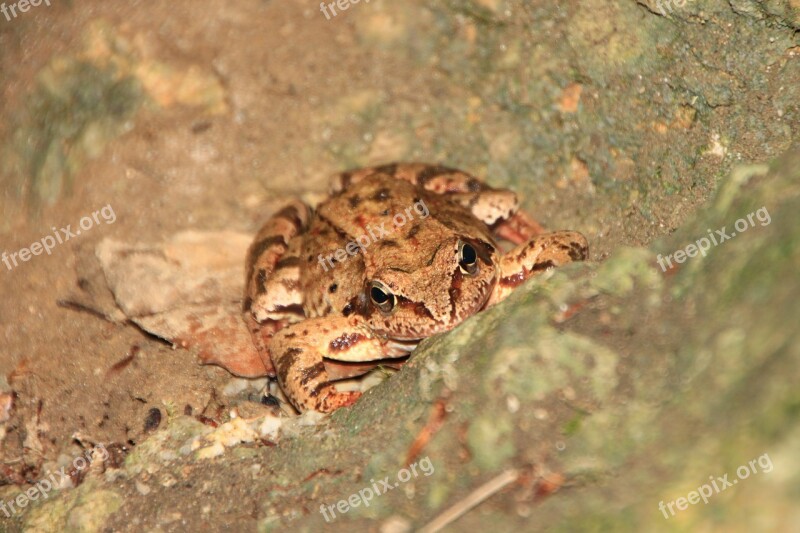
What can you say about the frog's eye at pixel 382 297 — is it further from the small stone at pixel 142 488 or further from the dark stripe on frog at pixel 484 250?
the small stone at pixel 142 488

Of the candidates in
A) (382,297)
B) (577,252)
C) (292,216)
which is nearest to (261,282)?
(292,216)

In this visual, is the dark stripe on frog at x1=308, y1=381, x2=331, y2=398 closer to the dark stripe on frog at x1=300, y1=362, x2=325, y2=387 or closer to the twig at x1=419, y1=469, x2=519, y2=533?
the dark stripe on frog at x1=300, y1=362, x2=325, y2=387

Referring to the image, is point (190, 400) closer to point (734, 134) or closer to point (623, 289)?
point (623, 289)

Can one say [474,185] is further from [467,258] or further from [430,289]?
[430,289]

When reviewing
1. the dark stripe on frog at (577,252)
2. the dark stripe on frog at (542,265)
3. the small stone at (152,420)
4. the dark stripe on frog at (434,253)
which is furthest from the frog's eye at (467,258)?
the small stone at (152,420)

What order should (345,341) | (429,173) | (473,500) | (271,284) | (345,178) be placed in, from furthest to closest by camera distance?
(345,178) < (429,173) < (271,284) < (345,341) < (473,500)

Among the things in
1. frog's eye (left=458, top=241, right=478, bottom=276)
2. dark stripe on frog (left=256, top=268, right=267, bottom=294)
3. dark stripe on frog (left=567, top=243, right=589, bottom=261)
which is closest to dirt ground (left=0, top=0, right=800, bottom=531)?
dark stripe on frog (left=567, top=243, right=589, bottom=261)

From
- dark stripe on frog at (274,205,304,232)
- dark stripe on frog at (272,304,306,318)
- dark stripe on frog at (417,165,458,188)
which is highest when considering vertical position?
dark stripe on frog at (274,205,304,232)
